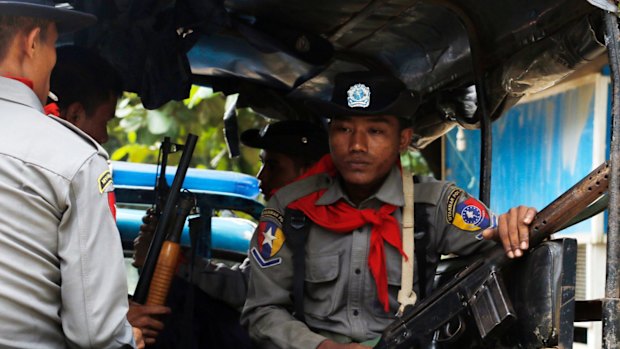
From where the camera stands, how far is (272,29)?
3848 millimetres

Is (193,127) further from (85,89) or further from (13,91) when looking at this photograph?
(13,91)

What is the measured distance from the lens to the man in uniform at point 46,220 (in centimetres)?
216

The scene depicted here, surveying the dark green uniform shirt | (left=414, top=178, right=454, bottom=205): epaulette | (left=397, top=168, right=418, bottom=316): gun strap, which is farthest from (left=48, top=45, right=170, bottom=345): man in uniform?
(left=414, top=178, right=454, bottom=205): epaulette

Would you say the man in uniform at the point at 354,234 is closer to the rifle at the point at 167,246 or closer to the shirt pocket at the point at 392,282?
the shirt pocket at the point at 392,282

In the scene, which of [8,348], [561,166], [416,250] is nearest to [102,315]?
[8,348]

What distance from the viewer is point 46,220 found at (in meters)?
2.19

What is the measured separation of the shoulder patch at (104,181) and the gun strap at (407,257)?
1269mm

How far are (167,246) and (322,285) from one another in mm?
657

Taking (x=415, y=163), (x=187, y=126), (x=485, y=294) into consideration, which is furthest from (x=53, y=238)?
(x=415, y=163)

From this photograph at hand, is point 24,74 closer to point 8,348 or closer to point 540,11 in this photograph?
point 8,348

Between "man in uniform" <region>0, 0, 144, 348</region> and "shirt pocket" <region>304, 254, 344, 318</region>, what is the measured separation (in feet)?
3.82

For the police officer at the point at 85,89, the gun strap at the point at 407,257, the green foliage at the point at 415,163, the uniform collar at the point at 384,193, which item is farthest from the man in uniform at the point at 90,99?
the green foliage at the point at 415,163

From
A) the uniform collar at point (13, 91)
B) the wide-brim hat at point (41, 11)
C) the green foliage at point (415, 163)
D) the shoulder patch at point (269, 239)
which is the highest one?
the wide-brim hat at point (41, 11)

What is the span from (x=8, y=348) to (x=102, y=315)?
0.22 m
